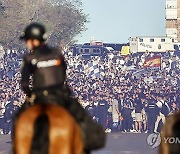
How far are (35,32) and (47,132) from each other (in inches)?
52.8

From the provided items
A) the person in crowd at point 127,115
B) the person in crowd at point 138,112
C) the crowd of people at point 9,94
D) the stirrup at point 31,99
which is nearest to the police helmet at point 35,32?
the stirrup at point 31,99

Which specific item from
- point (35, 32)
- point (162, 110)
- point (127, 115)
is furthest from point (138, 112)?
point (35, 32)

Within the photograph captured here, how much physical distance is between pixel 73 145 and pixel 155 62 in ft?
147

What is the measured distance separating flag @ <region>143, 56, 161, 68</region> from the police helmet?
43.7 m

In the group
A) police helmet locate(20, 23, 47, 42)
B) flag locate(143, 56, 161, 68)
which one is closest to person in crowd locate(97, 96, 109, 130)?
flag locate(143, 56, 161, 68)

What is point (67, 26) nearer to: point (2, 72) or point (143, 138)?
point (2, 72)

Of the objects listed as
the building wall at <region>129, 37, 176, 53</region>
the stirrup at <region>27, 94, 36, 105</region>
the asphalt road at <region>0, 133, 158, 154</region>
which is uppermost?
the building wall at <region>129, 37, 176, 53</region>

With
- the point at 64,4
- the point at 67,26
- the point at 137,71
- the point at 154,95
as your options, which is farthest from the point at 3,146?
→ the point at 64,4

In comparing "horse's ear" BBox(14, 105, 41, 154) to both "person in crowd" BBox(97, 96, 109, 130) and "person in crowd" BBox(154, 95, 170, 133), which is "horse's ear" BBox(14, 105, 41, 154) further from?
"person in crowd" BBox(97, 96, 109, 130)

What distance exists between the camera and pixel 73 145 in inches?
306

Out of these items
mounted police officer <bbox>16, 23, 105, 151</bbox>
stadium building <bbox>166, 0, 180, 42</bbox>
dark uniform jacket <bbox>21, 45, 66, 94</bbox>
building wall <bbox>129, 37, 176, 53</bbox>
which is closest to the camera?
mounted police officer <bbox>16, 23, 105, 151</bbox>

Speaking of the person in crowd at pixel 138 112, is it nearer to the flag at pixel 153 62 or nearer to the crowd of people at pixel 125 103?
the crowd of people at pixel 125 103

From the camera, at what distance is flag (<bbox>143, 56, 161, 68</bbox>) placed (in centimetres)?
5222

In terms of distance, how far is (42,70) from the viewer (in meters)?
8.73
